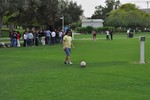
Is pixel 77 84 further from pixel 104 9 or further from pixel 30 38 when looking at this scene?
pixel 104 9

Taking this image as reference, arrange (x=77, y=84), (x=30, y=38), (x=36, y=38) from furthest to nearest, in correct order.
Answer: (x=36, y=38) < (x=30, y=38) < (x=77, y=84)

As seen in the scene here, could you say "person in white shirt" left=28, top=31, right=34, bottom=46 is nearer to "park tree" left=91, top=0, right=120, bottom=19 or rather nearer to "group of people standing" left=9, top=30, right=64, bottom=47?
"group of people standing" left=9, top=30, right=64, bottom=47

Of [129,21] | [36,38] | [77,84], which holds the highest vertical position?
[129,21]

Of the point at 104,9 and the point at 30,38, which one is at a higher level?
the point at 104,9

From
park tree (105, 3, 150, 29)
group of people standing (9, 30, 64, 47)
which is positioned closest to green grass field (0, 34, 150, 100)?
group of people standing (9, 30, 64, 47)


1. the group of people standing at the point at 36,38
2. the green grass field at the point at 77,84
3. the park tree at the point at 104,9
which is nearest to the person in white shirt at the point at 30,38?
the group of people standing at the point at 36,38

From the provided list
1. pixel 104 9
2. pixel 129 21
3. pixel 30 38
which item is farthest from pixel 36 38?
pixel 104 9

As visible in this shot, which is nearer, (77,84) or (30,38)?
A: (77,84)

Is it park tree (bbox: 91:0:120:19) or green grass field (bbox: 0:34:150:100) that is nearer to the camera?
green grass field (bbox: 0:34:150:100)

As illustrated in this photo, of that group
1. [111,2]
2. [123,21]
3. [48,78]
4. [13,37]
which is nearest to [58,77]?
[48,78]

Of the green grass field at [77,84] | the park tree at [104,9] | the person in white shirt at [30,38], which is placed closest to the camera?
the green grass field at [77,84]

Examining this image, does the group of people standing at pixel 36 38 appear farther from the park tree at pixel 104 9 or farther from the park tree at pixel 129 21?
the park tree at pixel 104 9

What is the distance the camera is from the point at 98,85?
499 inches

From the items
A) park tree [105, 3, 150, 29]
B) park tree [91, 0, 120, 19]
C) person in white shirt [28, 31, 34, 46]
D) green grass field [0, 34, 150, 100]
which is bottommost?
green grass field [0, 34, 150, 100]
